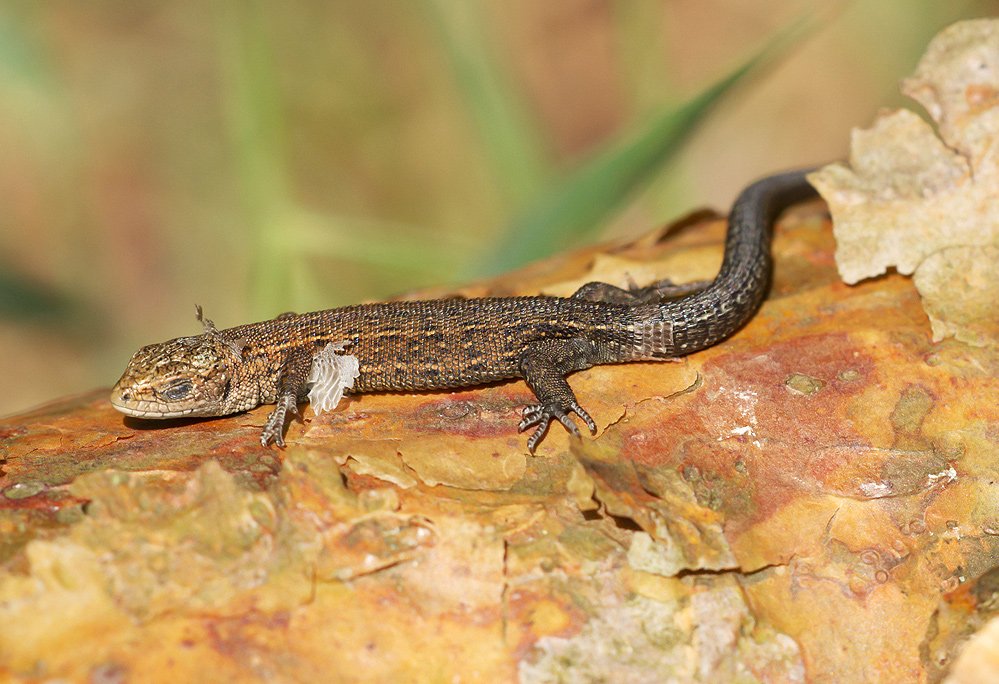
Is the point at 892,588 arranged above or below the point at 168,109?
below

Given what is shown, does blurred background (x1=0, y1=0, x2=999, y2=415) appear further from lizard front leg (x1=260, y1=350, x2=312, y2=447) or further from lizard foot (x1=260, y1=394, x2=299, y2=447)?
lizard foot (x1=260, y1=394, x2=299, y2=447)

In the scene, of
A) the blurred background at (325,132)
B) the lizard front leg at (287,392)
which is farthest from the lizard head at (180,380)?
the blurred background at (325,132)

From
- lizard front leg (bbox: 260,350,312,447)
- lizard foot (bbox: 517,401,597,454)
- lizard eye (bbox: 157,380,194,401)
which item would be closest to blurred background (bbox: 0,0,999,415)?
lizard front leg (bbox: 260,350,312,447)

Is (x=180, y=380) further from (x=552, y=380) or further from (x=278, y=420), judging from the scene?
(x=552, y=380)

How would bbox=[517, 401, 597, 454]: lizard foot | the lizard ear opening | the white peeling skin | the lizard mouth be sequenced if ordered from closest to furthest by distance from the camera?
bbox=[517, 401, 597, 454]: lizard foot, the lizard mouth, the white peeling skin, the lizard ear opening

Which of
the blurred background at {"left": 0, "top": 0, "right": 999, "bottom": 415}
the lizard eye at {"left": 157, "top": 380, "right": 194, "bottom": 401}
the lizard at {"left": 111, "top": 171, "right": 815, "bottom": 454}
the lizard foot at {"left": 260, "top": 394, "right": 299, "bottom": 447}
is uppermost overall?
the blurred background at {"left": 0, "top": 0, "right": 999, "bottom": 415}

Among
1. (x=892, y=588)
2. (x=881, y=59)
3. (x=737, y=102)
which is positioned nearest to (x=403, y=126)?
(x=737, y=102)

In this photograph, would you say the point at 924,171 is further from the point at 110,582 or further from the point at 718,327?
the point at 110,582

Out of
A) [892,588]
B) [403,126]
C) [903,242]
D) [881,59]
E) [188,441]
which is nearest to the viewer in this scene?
[892,588]
